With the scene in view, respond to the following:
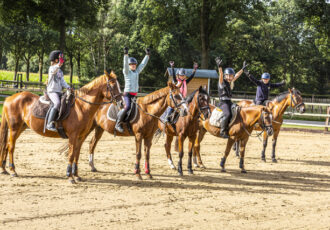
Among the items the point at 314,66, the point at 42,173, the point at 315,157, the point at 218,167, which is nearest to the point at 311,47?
the point at 314,66

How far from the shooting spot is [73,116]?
8727 mm

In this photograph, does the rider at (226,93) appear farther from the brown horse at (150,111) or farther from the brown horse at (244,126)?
the brown horse at (150,111)

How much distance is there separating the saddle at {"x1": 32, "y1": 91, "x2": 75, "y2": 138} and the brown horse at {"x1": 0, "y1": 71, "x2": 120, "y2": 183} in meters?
0.09

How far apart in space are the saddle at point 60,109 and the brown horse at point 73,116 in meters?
0.09

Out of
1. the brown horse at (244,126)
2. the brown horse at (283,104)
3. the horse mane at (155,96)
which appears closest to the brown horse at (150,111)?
the horse mane at (155,96)

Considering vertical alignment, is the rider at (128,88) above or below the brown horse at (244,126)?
above

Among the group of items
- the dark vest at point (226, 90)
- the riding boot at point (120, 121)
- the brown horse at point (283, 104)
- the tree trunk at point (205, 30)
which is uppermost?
the tree trunk at point (205, 30)

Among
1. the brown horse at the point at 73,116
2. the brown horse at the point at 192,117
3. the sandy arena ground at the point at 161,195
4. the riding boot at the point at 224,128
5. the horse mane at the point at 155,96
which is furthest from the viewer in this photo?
the riding boot at the point at 224,128

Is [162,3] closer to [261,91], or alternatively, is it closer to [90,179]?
[261,91]

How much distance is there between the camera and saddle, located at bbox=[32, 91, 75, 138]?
8.68 metres

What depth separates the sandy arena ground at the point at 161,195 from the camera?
6.19 metres

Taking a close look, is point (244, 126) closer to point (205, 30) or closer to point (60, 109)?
point (60, 109)

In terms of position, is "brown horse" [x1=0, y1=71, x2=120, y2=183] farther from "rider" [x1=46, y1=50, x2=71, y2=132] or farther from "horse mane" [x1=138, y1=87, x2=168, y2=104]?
"horse mane" [x1=138, y1=87, x2=168, y2=104]

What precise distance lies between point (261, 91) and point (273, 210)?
6.84 meters
